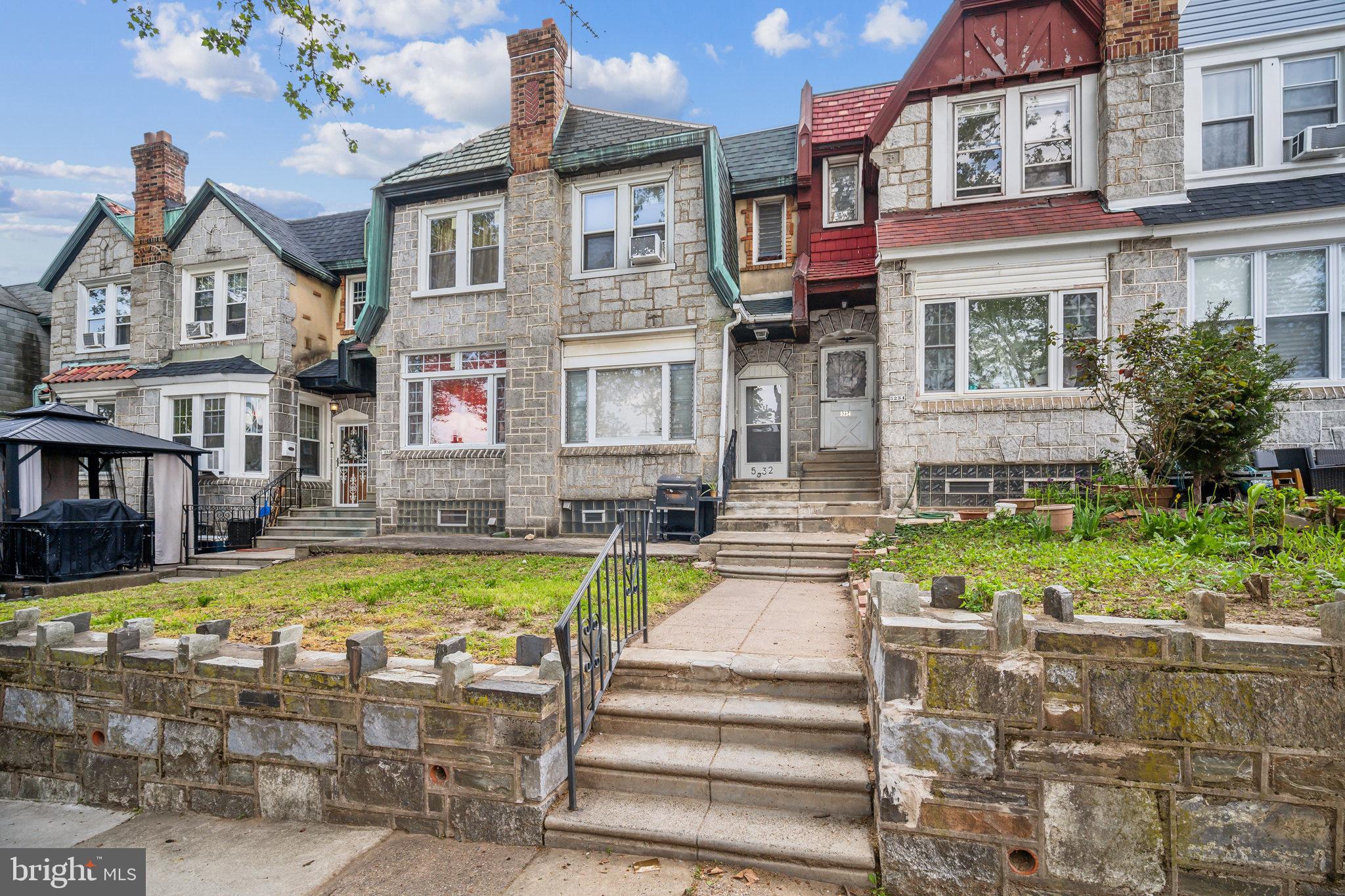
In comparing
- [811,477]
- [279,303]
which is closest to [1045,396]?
[811,477]

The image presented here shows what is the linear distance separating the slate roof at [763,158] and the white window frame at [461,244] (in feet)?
15.5

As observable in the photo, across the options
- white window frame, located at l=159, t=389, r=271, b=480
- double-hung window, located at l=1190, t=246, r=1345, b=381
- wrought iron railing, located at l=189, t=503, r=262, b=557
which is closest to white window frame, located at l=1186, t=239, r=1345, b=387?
double-hung window, located at l=1190, t=246, r=1345, b=381

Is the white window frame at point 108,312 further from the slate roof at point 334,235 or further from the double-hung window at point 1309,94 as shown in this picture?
the double-hung window at point 1309,94

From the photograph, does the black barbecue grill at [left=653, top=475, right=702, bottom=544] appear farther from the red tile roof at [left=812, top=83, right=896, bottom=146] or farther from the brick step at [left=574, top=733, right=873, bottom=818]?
the red tile roof at [left=812, top=83, right=896, bottom=146]

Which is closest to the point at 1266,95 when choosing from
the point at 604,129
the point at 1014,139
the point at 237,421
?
the point at 1014,139

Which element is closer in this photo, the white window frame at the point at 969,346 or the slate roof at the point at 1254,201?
the slate roof at the point at 1254,201

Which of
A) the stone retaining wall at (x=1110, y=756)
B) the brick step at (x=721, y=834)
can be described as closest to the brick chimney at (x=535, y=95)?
the brick step at (x=721, y=834)

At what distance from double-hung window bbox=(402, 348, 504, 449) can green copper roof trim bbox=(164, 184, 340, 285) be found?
5.02 m

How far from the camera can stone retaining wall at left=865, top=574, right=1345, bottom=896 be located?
108 inches

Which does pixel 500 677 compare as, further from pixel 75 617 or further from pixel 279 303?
pixel 279 303

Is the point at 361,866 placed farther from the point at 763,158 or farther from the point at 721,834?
the point at 763,158

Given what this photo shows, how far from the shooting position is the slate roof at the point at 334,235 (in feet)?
53.5

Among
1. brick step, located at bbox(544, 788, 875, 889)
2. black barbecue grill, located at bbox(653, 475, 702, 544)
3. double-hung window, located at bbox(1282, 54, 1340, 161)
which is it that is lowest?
brick step, located at bbox(544, 788, 875, 889)

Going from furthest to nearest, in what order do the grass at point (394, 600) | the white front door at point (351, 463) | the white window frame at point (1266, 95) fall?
1. the white front door at point (351, 463)
2. the white window frame at point (1266, 95)
3. the grass at point (394, 600)
